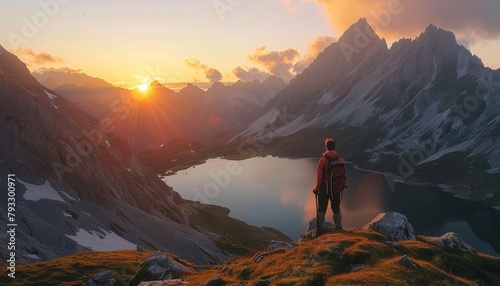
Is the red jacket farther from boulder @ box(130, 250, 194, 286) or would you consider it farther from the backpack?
boulder @ box(130, 250, 194, 286)

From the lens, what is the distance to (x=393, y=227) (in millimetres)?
26172

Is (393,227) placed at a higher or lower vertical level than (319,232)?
higher

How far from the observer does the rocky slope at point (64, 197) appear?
57688 mm

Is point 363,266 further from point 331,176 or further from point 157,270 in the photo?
point 157,270

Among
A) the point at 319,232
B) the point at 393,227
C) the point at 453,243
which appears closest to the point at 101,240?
the point at 319,232

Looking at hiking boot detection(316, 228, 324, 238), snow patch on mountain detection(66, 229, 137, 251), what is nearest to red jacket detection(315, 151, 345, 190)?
hiking boot detection(316, 228, 324, 238)

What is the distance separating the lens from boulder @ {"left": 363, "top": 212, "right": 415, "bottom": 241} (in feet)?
84.6

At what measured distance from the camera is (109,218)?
78750 millimetres

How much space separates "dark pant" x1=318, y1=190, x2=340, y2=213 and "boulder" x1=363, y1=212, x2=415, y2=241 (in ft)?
13.6

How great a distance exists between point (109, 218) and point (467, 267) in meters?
73.2

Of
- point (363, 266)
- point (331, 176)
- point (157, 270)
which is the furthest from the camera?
point (157, 270)

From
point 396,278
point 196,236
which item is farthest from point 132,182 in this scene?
point 396,278

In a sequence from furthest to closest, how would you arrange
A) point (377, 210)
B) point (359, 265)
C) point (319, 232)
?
1. point (377, 210)
2. point (319, 232)
3. point (359, 265)

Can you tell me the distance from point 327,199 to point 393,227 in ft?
19.3
